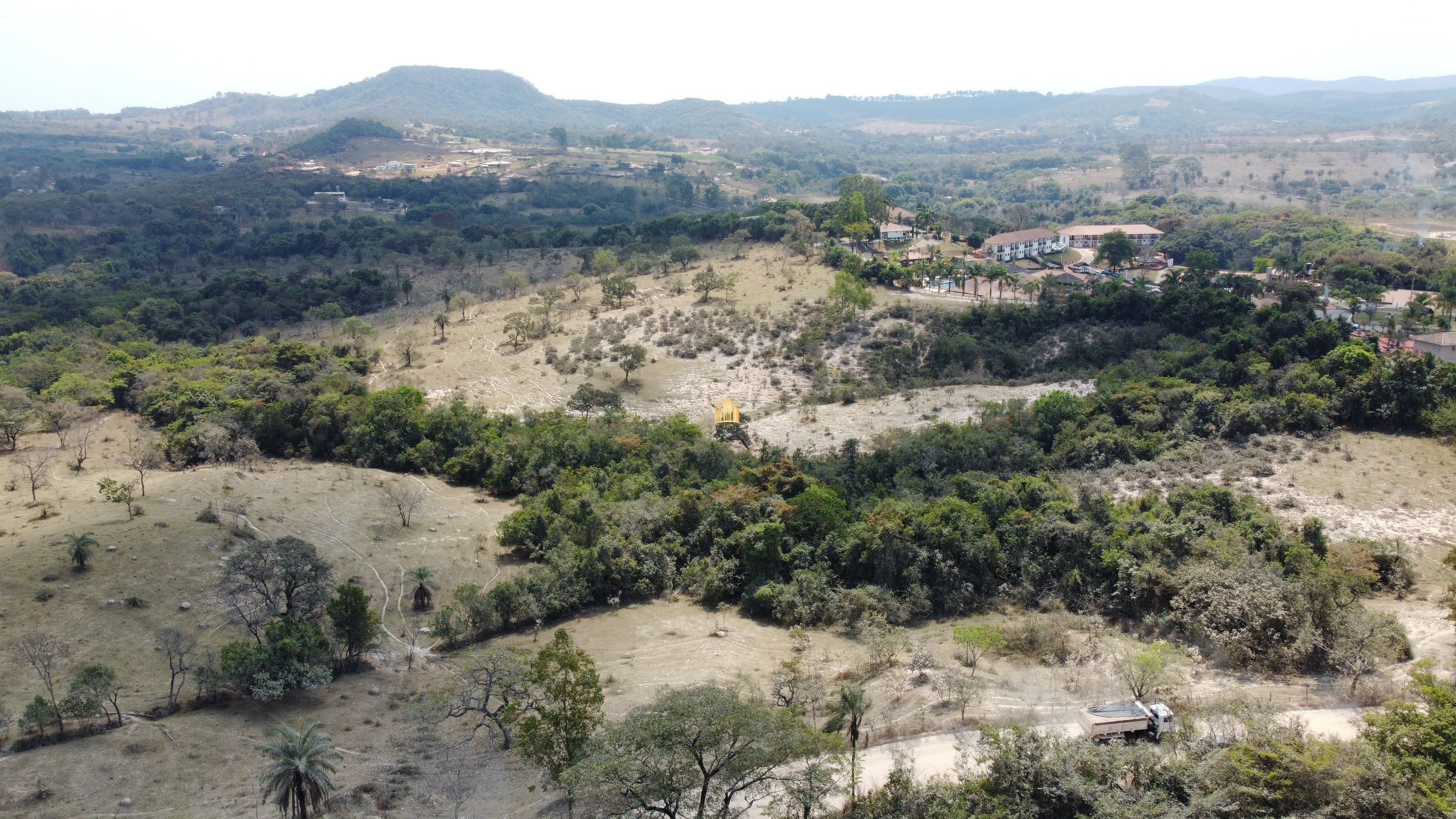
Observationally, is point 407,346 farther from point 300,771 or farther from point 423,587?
point 300,771

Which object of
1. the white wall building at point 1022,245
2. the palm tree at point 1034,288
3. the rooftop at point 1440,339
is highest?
the white wall building at point 1022,245

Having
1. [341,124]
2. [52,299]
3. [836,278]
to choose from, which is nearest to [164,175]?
[341,124]

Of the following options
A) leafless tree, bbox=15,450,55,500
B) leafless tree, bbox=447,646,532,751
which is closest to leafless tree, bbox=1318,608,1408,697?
leafless tree, bbox=447,646,532,751

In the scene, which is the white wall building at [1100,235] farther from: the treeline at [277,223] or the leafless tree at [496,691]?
the leafless tree at [496,691]

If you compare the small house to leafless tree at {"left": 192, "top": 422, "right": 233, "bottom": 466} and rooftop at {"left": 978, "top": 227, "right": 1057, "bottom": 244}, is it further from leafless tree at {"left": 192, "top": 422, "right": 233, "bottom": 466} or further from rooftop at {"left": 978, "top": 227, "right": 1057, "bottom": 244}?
leafless tree at {"left": 192, "top": 422, "right": 233, "bottom": 466}

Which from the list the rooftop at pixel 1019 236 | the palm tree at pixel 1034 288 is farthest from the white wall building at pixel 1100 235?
the palm tree at pixel 1034 288

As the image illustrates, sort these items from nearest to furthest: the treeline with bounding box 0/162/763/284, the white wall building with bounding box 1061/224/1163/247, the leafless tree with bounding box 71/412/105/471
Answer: the leafless tree with bounding box 71/412/105/471 → the treeline with bounding box 0/162/763/284 → the white wall building with bounding box 1061/224/1163/247
